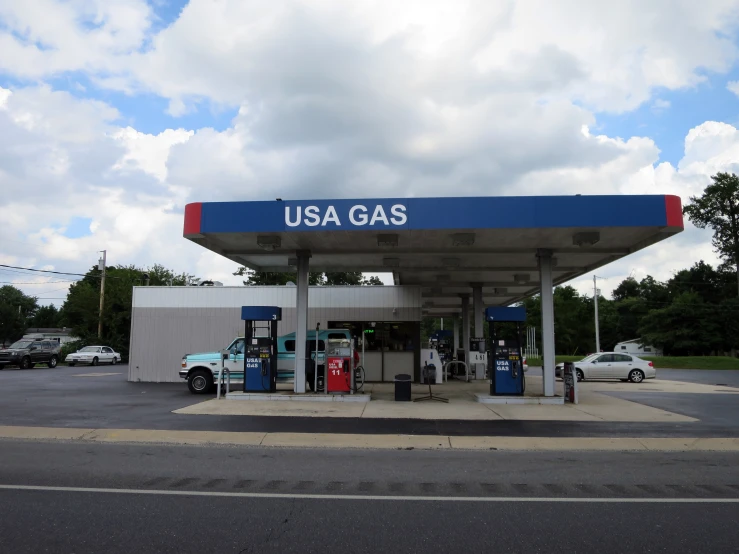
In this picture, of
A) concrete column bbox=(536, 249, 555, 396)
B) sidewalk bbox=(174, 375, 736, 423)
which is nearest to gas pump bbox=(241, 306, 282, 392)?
sidewalk bbox=(174, 375, 736, 423)

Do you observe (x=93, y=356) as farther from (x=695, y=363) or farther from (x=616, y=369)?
(x=695, y=363)

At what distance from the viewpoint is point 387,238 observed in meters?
15.2

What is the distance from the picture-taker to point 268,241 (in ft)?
50.2

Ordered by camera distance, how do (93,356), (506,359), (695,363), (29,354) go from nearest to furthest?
(506,359) → (29,354) → (93,356) → (695,363)

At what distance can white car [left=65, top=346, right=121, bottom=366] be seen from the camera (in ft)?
133

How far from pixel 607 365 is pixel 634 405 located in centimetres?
1100

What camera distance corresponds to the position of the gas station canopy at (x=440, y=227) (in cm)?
1316

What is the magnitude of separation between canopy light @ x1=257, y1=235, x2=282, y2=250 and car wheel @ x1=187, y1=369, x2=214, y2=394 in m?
5.03

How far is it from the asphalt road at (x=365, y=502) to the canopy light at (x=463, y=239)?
6956mm

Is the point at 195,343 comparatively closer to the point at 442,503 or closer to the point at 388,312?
the point at 388,312

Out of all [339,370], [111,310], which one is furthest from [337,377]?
[111,310]

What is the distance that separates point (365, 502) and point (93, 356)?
41.0 metres

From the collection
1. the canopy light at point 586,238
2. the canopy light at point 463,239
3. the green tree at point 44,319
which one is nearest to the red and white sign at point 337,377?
the canopy light at point 463,239

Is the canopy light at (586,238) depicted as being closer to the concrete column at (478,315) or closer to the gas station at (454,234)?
the gas station at (454,234)
